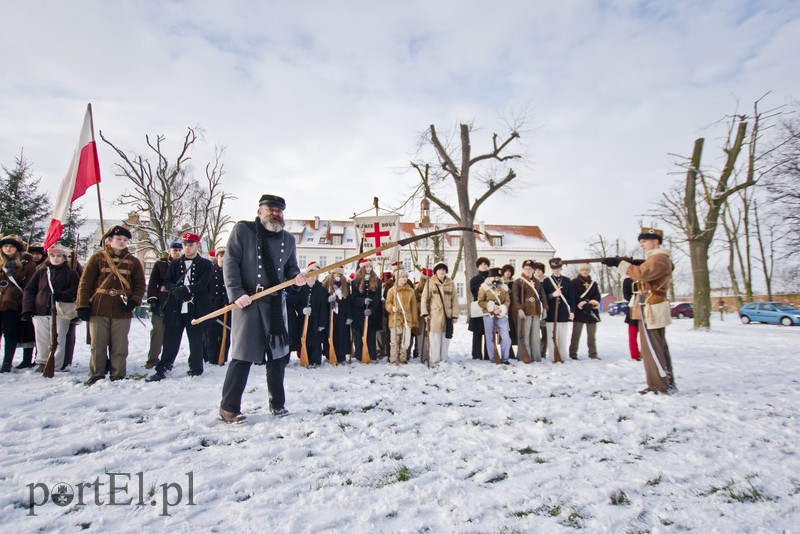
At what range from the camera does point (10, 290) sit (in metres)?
6.34

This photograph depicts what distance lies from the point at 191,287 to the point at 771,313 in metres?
32.1

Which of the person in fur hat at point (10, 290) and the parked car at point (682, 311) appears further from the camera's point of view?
the parked car at point (682, 311)

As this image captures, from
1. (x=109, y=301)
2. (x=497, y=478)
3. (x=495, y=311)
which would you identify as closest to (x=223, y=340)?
(x=109, y=301)

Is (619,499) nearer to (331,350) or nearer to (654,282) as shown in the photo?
(654,282)

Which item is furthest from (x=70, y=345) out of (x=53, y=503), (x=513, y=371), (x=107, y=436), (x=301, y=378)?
(x=513, y=371)

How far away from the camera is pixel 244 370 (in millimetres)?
3846

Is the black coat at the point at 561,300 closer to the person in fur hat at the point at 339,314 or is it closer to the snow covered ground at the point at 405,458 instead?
the snow covered ground at the point at 405,458

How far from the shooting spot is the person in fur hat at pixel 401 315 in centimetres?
796

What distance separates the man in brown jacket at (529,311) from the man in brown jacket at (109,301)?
21.2 feet

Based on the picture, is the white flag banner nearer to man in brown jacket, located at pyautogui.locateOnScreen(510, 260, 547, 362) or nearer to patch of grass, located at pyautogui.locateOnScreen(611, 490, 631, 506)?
man in brown jacket, located at pyautogui.locateOnScreen(510, 260, 547, 362)

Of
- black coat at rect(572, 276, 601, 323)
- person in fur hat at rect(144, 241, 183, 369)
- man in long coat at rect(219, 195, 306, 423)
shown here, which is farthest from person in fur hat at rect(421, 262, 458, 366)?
person in fur hat at rect(144, 241, 183, 369)

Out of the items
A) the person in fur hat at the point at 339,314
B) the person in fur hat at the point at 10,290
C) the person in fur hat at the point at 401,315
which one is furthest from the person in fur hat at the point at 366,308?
the person in fur hat at the point at 10,290

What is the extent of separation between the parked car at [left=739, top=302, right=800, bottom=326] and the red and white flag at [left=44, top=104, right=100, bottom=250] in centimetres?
3300

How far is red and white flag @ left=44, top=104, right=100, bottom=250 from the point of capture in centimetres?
638
